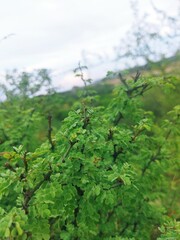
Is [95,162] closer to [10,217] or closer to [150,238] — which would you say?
[10,217]

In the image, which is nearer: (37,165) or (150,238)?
(37,165)

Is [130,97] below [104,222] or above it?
above

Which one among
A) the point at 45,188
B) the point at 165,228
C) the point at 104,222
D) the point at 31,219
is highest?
the point at 45,188

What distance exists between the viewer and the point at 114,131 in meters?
2.90

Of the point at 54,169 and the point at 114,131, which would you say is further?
the point at 114,131

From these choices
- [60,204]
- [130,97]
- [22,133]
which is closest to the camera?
[60,204]

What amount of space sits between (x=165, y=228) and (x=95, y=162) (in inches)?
26.4

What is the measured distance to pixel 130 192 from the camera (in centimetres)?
289

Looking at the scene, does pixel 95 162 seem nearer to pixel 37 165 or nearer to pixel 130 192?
pixel 130 192

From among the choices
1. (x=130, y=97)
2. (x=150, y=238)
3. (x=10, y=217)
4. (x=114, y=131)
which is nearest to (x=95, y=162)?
(x=114, y=131)

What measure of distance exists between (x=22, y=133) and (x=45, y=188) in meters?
2.34

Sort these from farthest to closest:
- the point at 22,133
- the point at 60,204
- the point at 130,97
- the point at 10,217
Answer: the point at 22,133, the point at 130,97, the point at 60,204, the point at 10,217

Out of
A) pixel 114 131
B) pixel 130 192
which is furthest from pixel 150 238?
pixel 114 131

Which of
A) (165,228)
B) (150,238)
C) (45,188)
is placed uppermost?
(45,188)
